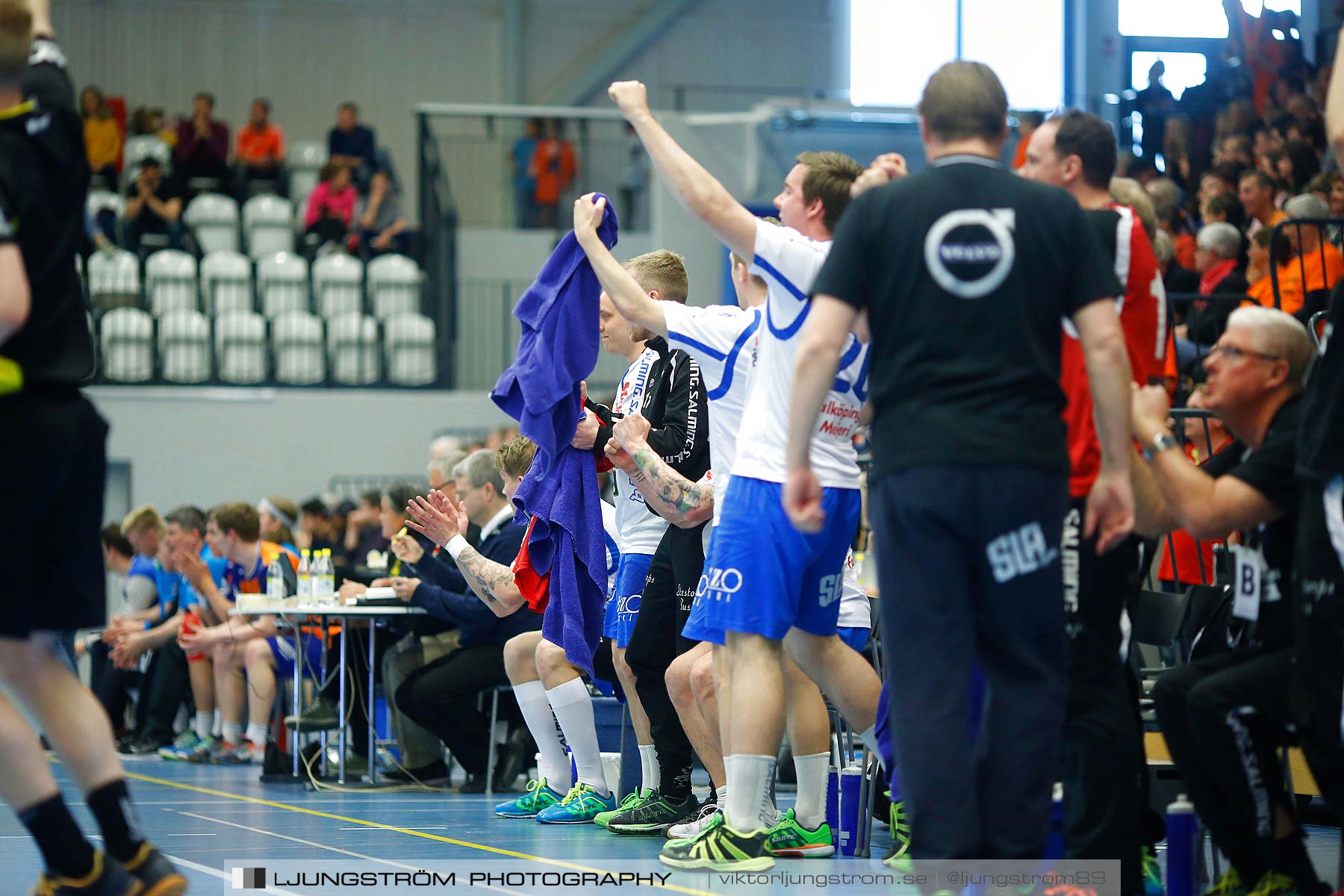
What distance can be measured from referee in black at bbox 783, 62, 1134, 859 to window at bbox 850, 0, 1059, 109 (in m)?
14.2

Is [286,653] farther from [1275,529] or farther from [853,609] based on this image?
[1275,529]

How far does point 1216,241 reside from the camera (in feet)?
32.7

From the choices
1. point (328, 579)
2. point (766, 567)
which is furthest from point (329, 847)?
point (328, 579)

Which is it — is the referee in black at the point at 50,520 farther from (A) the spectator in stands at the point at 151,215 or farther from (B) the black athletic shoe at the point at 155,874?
(A) the spectator in stands at the point at 151,215

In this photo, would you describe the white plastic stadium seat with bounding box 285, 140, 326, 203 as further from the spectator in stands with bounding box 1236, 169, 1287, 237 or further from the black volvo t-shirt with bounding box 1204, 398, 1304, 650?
the black volvo t-shirt with bounding box 1204, 398, 1304, 650

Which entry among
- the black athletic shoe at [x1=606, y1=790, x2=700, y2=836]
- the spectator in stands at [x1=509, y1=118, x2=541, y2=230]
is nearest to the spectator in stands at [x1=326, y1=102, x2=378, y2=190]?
the spectator in stands at [x1=509, y1=118, x2=541, y2=230]

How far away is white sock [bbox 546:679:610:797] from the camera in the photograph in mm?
6191

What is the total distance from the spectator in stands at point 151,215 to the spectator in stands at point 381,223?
189 cm

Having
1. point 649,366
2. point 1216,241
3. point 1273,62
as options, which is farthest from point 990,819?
point 1273,62

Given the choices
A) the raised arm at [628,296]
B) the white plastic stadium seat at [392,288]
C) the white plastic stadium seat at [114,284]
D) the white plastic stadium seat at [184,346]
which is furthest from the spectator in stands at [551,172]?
the raised arm at [628,296]

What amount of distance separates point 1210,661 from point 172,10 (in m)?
18.7

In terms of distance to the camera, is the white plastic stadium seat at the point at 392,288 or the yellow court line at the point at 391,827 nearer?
the yellow court line at the point at 391,827

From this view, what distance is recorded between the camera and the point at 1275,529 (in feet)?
12.6

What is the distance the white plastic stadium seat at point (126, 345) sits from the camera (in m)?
15.0
